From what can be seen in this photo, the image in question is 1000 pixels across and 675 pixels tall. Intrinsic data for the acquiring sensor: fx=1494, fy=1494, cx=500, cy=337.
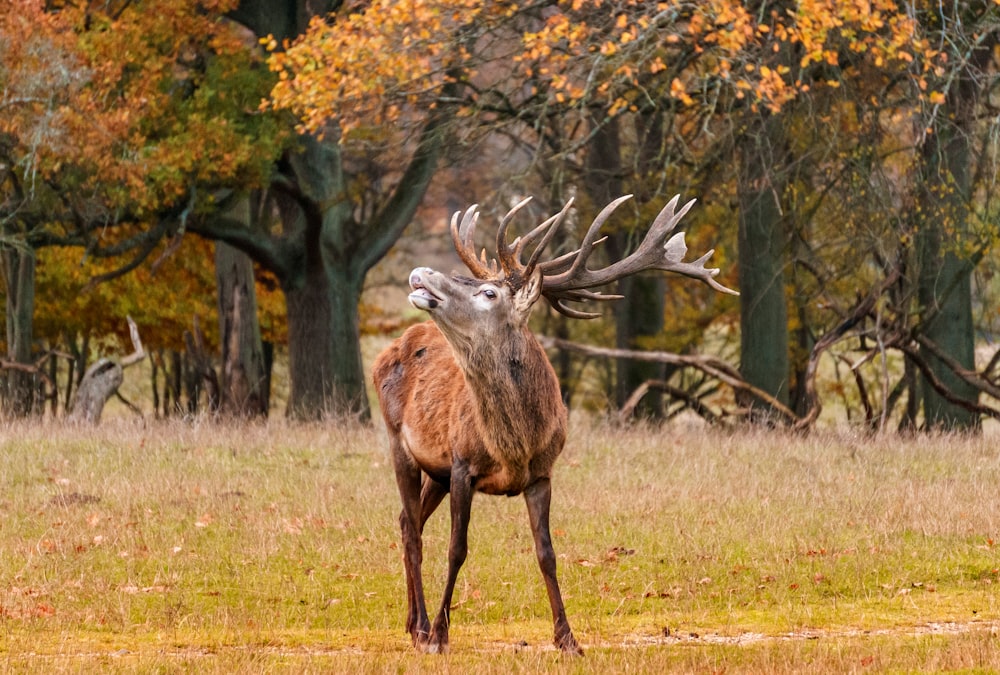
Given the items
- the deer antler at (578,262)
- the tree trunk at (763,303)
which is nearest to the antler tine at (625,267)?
the deer antler at (578,262)

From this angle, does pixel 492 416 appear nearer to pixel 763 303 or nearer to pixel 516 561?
pixel 516 561

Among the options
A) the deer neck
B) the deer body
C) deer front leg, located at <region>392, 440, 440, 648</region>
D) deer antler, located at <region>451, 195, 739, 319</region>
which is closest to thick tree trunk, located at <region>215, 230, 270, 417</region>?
deer front leg, located at <region>392, 440, 440, 648</region>

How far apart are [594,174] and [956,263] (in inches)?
206

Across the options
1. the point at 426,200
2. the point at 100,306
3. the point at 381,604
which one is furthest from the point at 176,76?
the point at 381,604

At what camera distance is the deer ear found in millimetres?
7895

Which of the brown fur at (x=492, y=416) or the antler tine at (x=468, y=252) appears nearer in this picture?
the brown fur at (x=492, y=416)

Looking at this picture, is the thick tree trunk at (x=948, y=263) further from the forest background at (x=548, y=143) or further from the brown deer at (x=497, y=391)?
the brown deer at (x=497, y=391)

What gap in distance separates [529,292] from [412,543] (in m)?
1.83

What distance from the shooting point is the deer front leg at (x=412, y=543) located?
8.46 m

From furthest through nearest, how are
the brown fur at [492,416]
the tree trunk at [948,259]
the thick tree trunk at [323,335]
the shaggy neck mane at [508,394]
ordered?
1. the thick tree trunk at [323,335]
2. the tree trunk at [948,259]
3. the shaggy neck mane at [508,394]
4. the brown fur at [492,416]

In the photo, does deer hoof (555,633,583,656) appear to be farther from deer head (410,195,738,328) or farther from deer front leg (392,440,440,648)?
deer head (410,195,738,328)

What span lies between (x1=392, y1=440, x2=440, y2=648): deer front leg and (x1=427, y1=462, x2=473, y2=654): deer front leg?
111mm

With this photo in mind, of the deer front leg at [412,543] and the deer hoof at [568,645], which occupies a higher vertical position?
the deer front leg at [412,543]

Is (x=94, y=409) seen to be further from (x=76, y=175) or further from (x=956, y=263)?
(x=956, y=263)
